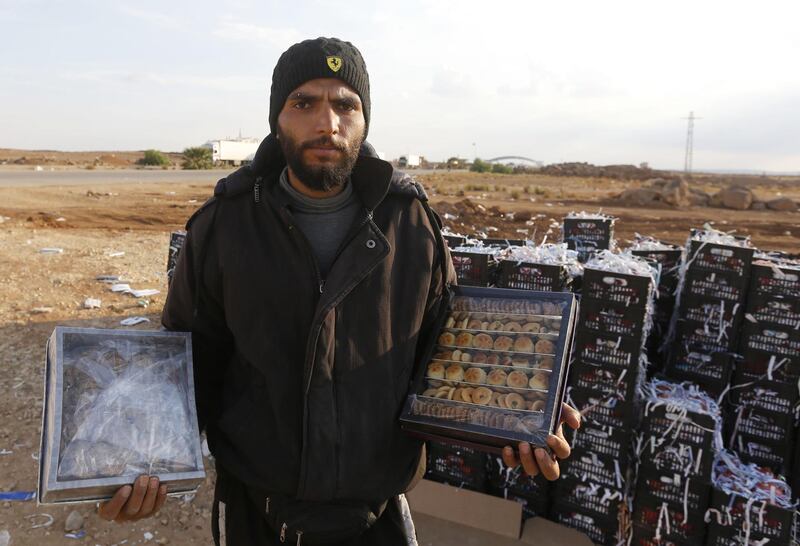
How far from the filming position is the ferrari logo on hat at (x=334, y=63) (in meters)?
1.83

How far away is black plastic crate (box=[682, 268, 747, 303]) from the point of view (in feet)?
12.3

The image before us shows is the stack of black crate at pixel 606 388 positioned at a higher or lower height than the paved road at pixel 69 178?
lower

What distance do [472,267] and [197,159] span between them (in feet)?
154

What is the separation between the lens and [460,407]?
1.80 metres

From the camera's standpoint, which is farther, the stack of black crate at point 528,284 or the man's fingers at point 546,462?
the stack of black crate at point 528,284

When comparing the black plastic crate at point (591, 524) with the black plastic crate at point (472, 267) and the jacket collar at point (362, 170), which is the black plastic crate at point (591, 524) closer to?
the black plastic crate at point (472, 267)

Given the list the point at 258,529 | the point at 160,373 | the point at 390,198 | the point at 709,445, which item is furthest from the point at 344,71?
the point at 709,445

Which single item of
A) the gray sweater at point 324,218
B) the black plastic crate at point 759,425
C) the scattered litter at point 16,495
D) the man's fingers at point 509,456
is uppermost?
the gray sweater at point 324,218

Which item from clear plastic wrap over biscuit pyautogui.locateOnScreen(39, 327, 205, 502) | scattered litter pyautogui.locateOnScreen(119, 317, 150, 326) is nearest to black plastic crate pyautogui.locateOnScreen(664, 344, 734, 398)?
clear plastic wrap over biscuit pyautogui.locateOnScreen(39, 327, 205, 502)

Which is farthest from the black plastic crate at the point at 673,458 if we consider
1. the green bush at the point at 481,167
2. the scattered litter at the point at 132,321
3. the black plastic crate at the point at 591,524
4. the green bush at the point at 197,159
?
the green bush at the point at 481,167

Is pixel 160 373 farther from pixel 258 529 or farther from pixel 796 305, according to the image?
pixel 796 305

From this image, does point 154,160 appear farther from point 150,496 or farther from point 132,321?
point 150,496

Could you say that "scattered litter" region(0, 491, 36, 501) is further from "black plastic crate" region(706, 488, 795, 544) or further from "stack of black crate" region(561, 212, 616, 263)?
"stack of black crate" region(561, 212, 616, 263)

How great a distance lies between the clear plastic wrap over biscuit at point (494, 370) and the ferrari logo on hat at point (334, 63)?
83 centimetres
